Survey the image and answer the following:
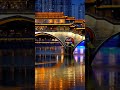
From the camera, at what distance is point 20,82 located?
1570 centimetres

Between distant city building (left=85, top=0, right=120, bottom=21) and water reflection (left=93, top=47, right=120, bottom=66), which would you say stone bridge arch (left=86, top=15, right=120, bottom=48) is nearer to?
distant city building (left=85, top=0, right=120, bottom=21)

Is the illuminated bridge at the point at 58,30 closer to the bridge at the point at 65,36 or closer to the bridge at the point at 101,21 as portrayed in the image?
the bridge at the point at 65,36

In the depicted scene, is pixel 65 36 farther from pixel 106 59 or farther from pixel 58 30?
pixel 106 59

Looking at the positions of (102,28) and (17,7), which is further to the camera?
(102,28)

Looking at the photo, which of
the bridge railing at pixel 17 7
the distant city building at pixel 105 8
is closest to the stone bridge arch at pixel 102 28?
the distant city building at pixel 105 8

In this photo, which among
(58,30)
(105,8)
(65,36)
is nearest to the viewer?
(105,8)

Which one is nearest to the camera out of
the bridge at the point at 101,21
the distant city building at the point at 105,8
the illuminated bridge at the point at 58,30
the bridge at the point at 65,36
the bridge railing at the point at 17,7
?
the bridge railing at the point at 17,7

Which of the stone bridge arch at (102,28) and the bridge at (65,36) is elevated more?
the stone bridge arch at (102,28)

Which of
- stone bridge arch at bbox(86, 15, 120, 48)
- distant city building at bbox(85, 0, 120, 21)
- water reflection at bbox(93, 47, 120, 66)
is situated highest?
distant city building at bbox(85, 0, 120, 21)

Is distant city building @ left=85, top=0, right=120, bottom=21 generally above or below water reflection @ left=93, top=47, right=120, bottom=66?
above

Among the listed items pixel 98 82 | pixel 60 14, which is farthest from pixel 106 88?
pixel 60 14

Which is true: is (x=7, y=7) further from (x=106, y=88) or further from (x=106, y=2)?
(x=106, y=88)

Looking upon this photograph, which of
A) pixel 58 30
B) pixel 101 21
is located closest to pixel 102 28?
pixel 101 21

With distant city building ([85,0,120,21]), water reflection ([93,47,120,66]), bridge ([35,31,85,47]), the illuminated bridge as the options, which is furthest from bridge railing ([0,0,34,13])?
A: bridge ([35,31,85,47])
